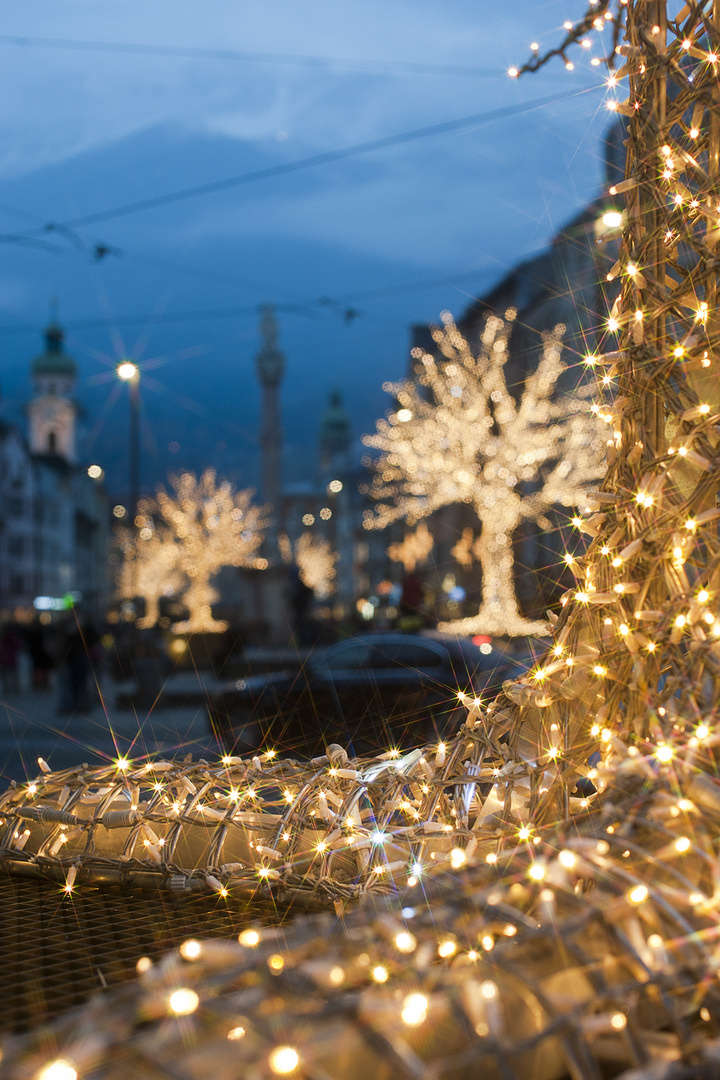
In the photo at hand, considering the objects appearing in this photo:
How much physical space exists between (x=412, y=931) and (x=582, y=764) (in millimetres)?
383

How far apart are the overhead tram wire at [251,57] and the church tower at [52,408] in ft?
232

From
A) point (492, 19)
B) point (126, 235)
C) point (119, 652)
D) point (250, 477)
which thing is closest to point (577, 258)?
point (119, 652)

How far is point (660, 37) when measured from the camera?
1179mm

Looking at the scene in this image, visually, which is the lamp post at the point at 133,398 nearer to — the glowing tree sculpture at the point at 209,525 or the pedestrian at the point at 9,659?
the pedestrian at the point at 9,659

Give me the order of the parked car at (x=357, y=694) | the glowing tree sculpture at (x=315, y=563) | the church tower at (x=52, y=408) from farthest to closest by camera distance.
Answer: the church tower at (x=52, y=408) → the glowing tree sculpture at (x=315, y=563) → the parked car at (x=357, y=694)

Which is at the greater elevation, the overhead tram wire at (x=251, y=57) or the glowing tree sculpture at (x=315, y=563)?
the overhead tram wire at (x=251, y=57)

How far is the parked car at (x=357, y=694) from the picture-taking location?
7.24 metres

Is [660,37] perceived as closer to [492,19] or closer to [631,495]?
[631,495]

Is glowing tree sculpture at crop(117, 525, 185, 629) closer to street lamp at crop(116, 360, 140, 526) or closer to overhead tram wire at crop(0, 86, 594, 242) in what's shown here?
street lamp at crop(116, 360, 140, 526)

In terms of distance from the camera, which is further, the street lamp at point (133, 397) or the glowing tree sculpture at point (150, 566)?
the glowing tree sculpture at point (150, 566)

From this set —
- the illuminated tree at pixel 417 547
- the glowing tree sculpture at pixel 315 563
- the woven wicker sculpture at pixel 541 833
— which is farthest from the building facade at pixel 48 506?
the woven wicker sculpture at pixel 541 833

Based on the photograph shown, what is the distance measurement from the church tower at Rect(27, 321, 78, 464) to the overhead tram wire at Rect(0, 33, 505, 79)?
70.7m

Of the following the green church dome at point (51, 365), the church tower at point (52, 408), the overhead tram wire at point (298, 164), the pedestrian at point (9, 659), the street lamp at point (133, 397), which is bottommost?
the pedestrian at point (9, 659)

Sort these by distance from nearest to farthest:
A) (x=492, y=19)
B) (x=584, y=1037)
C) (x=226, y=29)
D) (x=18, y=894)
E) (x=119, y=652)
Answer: (x=584, y=1037) < (x=18, y=894) < (x=492, y=19) < (x=226, y=29) < (x=119, y=652)
